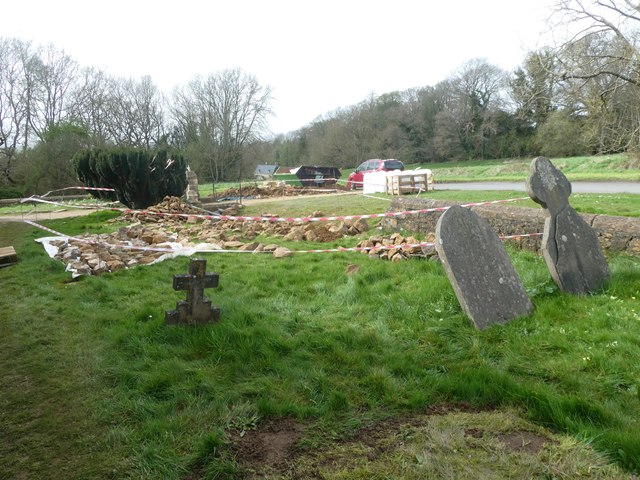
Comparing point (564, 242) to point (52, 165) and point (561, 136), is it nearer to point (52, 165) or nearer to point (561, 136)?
point (52, 165)

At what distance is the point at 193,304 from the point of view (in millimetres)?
4293

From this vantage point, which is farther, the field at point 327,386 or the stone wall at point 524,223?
the stone wall at point 524,223

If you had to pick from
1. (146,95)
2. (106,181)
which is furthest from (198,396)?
(146,95)

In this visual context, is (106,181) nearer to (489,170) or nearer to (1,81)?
(1,81)

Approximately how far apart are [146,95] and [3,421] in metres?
49.0

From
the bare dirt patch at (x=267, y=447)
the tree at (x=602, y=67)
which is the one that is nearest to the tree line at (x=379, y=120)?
the tree at (x=602, y=67)

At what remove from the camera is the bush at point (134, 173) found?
670 inches

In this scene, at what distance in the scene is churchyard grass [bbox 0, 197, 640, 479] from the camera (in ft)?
7.84

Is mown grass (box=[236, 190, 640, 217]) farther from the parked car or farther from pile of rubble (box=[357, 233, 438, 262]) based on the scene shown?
the parked car

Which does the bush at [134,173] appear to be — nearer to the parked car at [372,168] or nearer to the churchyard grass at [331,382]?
the parked car at [372,168]

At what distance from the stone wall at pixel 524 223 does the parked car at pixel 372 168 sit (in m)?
14.8

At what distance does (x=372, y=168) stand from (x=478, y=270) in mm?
22547

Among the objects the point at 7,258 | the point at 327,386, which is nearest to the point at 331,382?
the point at 327,386

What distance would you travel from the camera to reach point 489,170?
1396 inches
